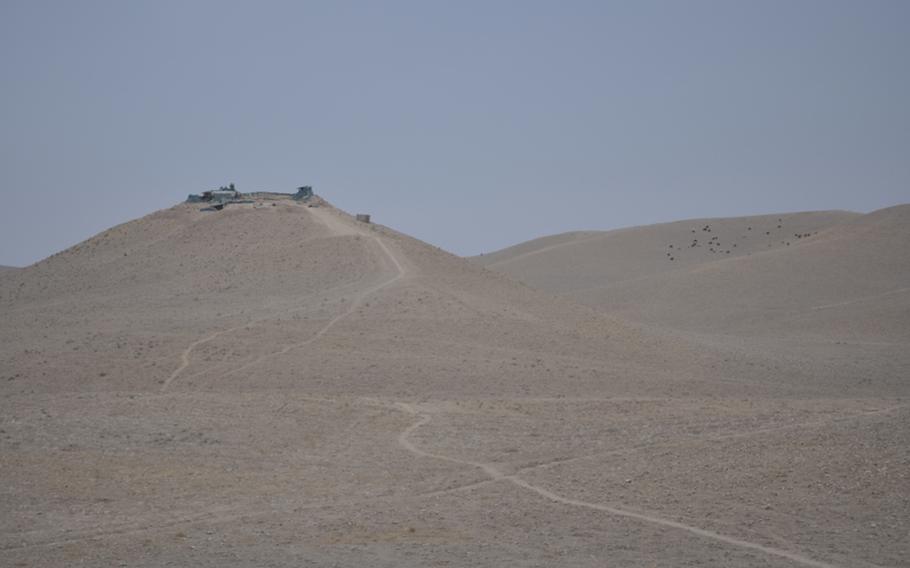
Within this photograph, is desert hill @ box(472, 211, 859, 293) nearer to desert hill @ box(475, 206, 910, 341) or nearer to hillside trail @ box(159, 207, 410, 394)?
desert hill @ box(475, 206, 910, 341)

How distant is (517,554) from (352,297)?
23.9m

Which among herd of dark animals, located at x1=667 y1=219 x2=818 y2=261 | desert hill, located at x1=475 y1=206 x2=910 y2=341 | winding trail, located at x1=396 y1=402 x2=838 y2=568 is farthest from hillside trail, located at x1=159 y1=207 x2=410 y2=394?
herd of dark animals, located at x1=667 y1=219 x2=818 y2=261

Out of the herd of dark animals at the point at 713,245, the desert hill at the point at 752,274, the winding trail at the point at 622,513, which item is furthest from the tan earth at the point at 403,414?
the herd of dark animals at the point at 713,245

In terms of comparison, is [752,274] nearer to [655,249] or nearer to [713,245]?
[713,245]

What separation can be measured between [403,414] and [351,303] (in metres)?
12.1

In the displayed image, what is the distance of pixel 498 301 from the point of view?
36.3 m

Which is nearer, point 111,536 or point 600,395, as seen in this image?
point 111,536

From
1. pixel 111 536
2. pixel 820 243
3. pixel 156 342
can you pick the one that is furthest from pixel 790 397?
pixel 820 243

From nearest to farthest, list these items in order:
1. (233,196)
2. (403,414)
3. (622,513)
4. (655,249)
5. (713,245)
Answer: (622,513), (403,414), (233,196), (713,245), (655,249)

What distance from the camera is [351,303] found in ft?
111

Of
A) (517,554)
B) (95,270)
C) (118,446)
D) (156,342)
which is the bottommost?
(517,554)

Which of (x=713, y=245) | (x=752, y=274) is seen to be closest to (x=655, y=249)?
(x=713, y=245)

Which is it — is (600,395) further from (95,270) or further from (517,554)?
(95,270)

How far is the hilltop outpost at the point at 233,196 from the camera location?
48812 mm
